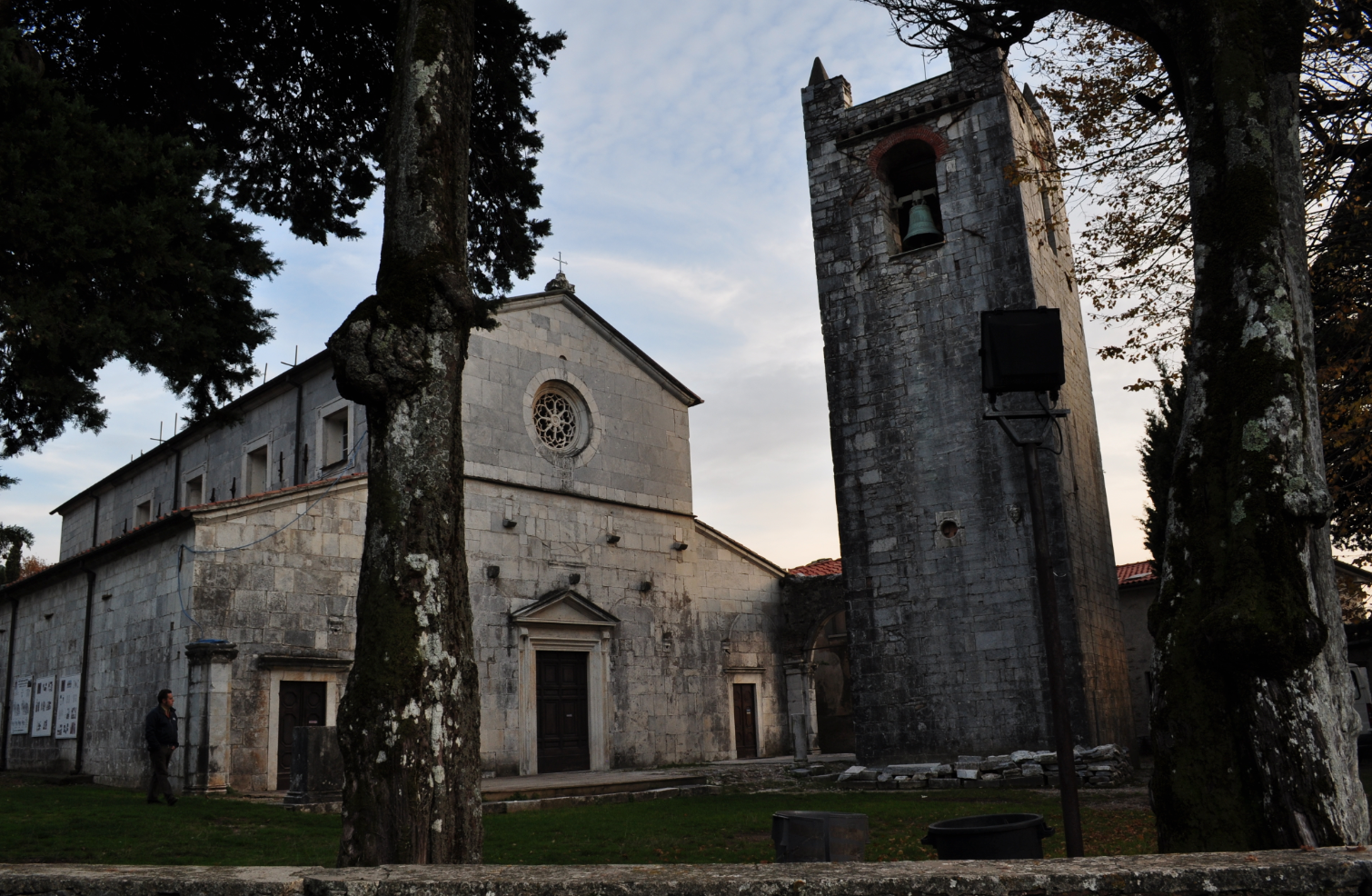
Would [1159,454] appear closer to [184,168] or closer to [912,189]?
[912,189]

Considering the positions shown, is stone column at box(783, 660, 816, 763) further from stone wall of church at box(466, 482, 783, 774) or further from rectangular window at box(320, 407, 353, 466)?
rectangular window at box(320, 407, 353, 466)

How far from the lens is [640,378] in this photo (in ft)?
74.7

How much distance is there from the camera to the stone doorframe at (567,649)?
18406 millimetres

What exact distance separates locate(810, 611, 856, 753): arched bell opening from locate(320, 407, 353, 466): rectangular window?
48.9 feet

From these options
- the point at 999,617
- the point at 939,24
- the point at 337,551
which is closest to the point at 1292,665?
the point at 939,24

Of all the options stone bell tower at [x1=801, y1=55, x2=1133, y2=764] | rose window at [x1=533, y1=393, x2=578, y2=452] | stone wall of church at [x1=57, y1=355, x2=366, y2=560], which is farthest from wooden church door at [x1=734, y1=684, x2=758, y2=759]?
stone wall of church at [x1=57, y1=355, x2=366, y2=560]

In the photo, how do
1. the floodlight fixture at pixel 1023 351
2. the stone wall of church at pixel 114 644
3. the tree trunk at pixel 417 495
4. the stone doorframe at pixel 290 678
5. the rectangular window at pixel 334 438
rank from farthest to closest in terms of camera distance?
the rectangular window at pixel 334 438, the stone wall of church at pixel 114 644, the stone doorframe at pixel 290 678, the floodlight fixture at pixel 1023 351, the tree trunk at pixel 417 495

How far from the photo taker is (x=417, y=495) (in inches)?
205

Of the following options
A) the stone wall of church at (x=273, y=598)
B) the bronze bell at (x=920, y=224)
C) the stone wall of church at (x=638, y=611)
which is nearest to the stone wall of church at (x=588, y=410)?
the stone wall of church at (x=638, y=611)

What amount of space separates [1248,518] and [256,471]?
862 inches

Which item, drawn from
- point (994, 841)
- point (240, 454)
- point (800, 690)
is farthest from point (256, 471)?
point (994, 841)

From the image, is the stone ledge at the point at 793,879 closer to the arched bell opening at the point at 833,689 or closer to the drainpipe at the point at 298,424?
the drainpipe at the point at 298,424

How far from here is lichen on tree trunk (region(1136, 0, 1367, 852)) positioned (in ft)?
13.7

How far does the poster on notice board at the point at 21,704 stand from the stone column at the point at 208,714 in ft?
27.3
